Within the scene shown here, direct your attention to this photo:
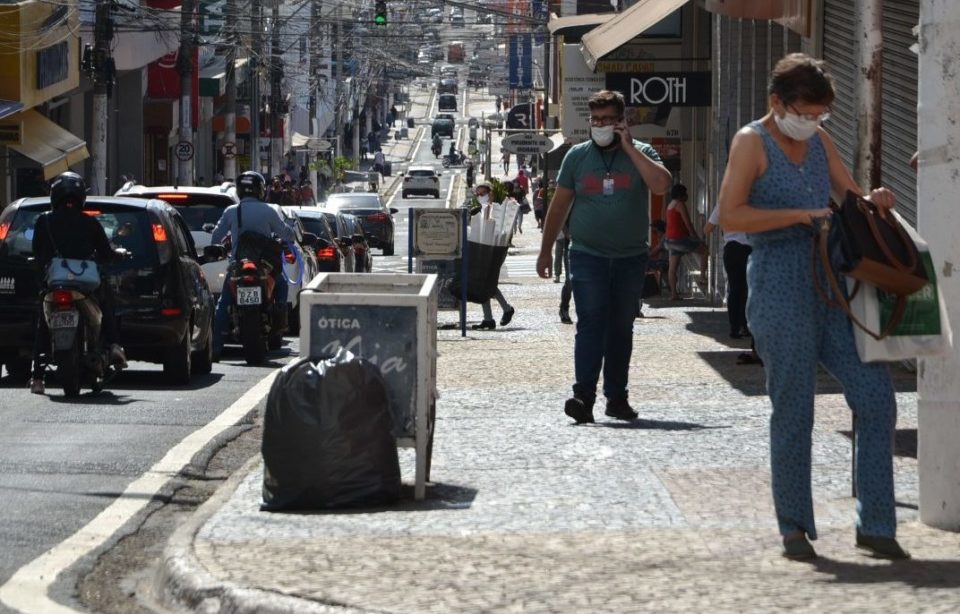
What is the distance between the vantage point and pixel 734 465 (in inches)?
362

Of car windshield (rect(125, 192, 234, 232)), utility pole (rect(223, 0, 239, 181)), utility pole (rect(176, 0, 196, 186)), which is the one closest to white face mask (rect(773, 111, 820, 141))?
car windshield (rect(125, 192, 234, 232))

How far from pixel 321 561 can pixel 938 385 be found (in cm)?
223

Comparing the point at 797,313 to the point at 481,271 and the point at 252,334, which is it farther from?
the point at 481,271

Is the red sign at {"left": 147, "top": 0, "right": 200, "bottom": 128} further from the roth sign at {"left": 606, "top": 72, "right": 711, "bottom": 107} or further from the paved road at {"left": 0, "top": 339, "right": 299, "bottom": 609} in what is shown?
the paved road at {"left": 0, "top": 339, "right": 299, "bottom": 609}

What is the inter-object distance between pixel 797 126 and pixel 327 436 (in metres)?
2.25

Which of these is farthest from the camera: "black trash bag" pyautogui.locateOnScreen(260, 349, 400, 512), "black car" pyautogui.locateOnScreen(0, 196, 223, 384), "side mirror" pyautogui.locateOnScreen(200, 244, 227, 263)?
"side mirror" pyautogui.locateOnScreen(200, 244, 227, 263)

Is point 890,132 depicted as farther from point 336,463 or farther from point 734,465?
point 336,463

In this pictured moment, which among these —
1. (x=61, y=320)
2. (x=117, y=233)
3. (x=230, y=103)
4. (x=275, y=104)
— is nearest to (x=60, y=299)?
(x=61, y=320)

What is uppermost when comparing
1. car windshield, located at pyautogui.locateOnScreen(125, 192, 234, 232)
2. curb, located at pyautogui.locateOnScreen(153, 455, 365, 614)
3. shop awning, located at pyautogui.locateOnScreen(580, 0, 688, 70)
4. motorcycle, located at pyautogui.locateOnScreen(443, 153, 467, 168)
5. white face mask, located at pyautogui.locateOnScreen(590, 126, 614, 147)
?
shop awning, located at pyautogui.locateOnScreen(580, 0, 688, 70)

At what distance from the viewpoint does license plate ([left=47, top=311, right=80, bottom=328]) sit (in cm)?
1380

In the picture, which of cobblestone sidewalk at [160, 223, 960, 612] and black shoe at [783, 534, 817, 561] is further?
black shoe at [783, 534, 817, 561]

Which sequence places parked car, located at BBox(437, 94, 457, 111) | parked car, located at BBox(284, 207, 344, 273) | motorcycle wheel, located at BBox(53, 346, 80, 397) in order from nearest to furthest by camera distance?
motorcycle wheel, located at BBox(53, 346, 80, 397), parked car, located at BBox(284, 207, 344, 273), parked car, located at BBox(437, 94, 457, 111)

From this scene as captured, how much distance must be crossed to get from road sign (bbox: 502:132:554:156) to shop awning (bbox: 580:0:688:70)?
17369mm

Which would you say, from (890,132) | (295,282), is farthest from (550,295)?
(890,132)
